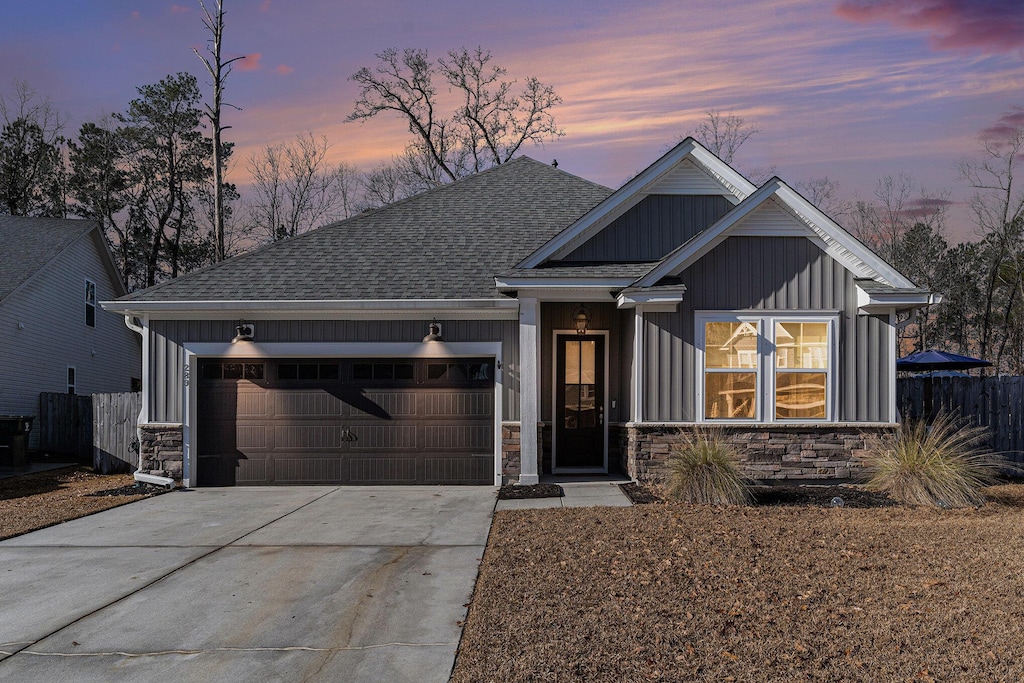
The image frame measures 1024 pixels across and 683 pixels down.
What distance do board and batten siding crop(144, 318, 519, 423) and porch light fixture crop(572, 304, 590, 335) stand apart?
1017mm

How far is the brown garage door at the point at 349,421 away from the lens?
11.4 metres

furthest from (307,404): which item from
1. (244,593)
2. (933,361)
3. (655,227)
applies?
(933,361)

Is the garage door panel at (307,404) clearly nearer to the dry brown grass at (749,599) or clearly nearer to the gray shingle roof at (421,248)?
the gray shingle roof at (421,248)

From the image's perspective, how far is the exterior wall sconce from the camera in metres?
11.4

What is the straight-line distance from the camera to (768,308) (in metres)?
10.5

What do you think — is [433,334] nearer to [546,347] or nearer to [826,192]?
[546,347]

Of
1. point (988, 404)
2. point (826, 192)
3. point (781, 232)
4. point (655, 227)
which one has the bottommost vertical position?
point (988, 404)

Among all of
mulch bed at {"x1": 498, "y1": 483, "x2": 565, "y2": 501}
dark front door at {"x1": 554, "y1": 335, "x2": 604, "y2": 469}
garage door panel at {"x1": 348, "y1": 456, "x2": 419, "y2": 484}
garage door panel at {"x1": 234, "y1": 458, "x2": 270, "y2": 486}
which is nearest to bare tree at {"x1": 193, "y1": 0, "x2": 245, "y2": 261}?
garage door panel at {"x1": 234, "y1": 458, "x2": 270, "y2": 486}

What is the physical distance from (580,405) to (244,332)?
5.38 m

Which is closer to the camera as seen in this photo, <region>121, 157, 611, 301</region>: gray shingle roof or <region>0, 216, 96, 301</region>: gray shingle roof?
<region>121, 157, 611, 301</region>: gray shingle roof

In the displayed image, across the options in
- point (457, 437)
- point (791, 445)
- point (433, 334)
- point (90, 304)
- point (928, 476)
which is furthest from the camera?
point (90, 304)

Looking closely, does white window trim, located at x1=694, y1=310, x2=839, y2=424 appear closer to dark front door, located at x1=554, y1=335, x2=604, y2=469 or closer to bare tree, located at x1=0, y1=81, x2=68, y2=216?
dark front door, located at x1=554, y1=335, x2=604, y2=469

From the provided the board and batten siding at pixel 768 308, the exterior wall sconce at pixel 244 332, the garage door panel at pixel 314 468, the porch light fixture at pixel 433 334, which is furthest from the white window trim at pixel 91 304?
the board and batten siding at pixel 768 308

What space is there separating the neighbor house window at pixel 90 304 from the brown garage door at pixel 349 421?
12314 mm
